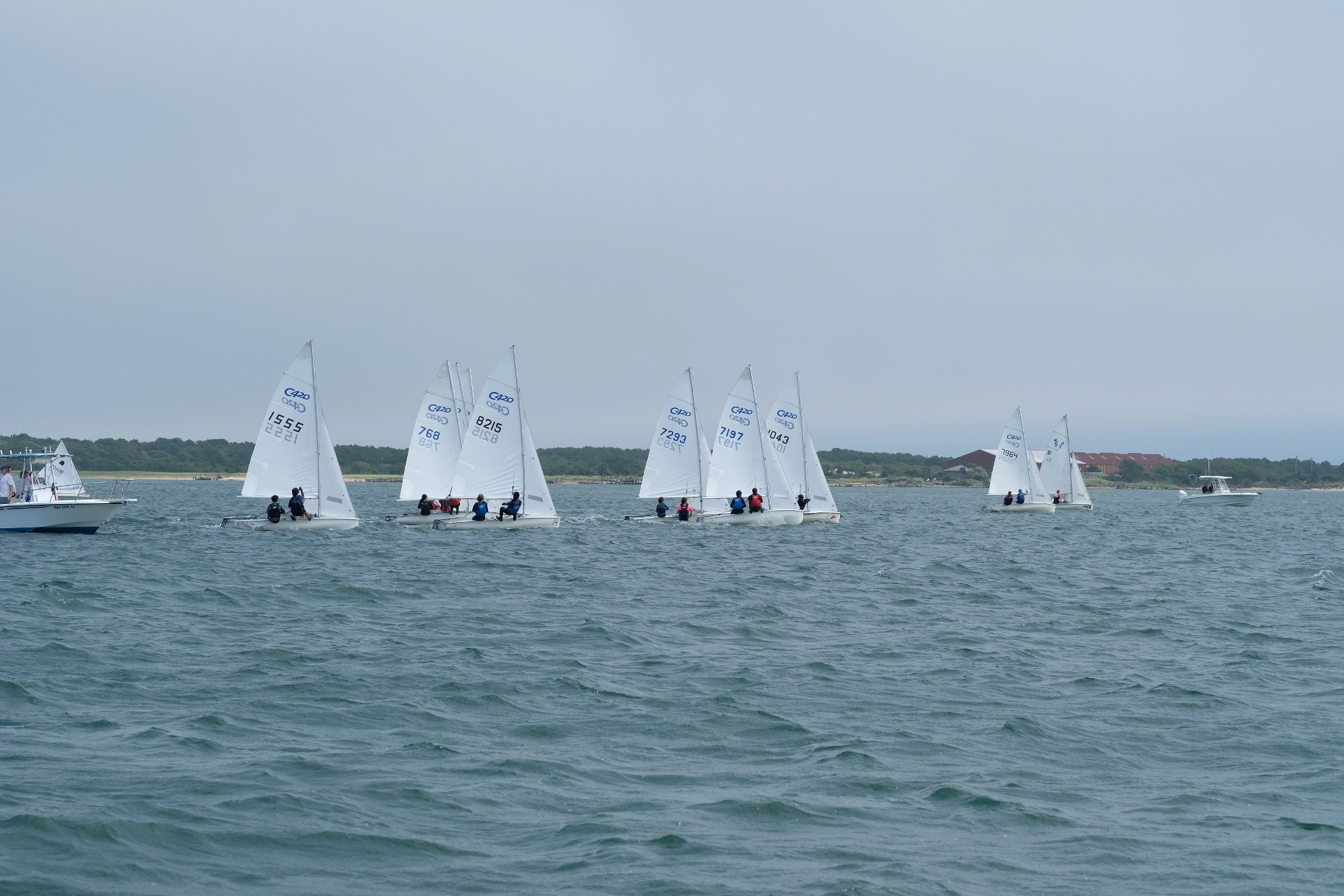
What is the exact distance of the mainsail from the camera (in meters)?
44.9

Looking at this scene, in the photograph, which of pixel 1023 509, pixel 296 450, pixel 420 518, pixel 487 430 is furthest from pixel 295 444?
pixel 1023 509

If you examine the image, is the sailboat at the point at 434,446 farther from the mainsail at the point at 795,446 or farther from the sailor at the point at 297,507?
the mainsail at the point at 795,446

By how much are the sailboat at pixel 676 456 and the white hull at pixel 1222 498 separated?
51879mm

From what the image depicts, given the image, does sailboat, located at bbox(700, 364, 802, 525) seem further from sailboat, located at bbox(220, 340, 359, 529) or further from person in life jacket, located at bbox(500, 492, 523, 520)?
sailboat, located at bbox(220, 340, 359, 529)

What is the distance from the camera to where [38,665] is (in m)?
13.0

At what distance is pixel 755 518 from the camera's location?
40.3 meters

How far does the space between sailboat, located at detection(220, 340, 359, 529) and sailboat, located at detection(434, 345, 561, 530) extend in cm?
381

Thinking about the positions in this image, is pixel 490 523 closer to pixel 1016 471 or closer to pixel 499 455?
pixel 499 455

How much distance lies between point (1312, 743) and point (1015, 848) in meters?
4.35

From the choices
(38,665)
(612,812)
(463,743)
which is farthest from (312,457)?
(612,812)

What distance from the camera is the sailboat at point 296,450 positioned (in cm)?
3431

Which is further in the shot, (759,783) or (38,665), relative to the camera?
(38,665)

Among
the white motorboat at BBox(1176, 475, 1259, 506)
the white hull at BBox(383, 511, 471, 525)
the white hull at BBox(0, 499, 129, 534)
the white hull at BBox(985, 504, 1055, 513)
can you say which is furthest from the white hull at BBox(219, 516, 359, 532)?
the white motorboat at BBox(1176, 475, 1259, 506)

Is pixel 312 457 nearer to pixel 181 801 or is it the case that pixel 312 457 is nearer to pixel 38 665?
pixel 38 665
